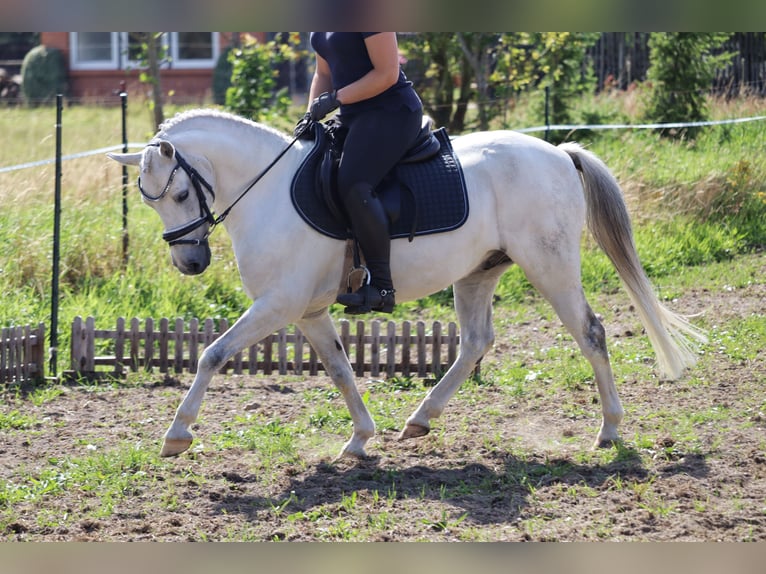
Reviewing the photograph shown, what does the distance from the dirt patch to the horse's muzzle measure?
3.91 feet

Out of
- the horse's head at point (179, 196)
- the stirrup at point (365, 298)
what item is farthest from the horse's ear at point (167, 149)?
the stirrup at point (365, 298)

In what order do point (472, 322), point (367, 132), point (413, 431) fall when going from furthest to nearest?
point (472, 322), point (413, 431), point (367, 132)

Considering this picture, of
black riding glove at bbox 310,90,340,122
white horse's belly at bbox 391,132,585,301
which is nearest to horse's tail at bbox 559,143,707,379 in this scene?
white horse's belly at bbox 391,132,585,301

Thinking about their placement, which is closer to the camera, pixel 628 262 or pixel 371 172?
pixel 371 172

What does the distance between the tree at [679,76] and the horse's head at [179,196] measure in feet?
35.9

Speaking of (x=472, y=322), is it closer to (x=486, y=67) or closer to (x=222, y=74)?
(x=486, y=67)

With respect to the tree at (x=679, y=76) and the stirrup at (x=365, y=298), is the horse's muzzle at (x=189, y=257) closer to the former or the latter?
the stirrup at (x=365, y=298)

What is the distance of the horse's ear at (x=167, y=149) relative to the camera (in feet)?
16.8

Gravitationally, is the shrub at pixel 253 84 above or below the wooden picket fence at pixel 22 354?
above

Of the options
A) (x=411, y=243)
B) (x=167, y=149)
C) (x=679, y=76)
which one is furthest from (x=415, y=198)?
(x=679, y=76)

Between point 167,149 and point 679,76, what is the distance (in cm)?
1193

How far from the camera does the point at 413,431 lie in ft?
20.1

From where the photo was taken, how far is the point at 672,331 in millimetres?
6156

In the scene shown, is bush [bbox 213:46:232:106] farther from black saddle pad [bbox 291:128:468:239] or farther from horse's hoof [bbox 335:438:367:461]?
horse's hoof [bbox 335:438:367:461]
